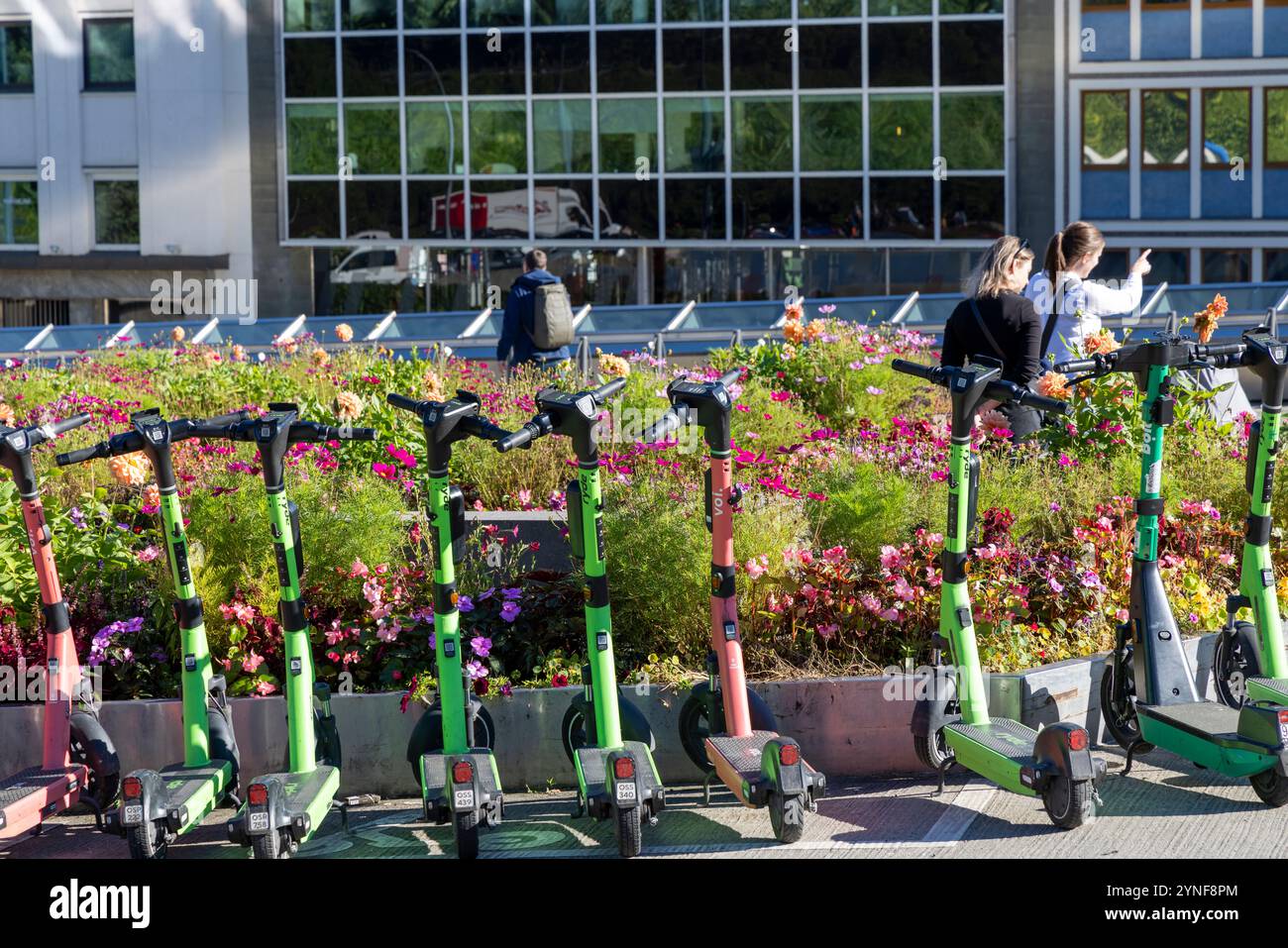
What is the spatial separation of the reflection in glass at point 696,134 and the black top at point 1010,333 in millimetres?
22885

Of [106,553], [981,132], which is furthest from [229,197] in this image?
[106,553]

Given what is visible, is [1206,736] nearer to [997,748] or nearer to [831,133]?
[997,748]

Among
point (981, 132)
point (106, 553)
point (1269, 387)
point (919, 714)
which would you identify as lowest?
point (919, 714)

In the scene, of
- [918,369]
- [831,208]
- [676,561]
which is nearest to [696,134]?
[831,208]

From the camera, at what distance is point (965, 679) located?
19.0 feet

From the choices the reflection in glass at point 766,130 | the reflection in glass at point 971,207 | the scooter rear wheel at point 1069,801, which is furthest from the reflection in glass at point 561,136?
the scooter rear wheel at point 1069,801

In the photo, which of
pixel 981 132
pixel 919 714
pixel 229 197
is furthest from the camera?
pixel 229 197

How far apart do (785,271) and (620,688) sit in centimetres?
2479

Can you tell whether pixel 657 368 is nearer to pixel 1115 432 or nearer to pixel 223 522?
pixel 1115 432

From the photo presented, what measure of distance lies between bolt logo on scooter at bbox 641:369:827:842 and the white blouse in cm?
320

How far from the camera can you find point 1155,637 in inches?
231

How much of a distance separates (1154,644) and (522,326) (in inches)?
263

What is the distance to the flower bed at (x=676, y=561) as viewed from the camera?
641 centimetres

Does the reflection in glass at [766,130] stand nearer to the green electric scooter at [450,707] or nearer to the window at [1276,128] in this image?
the window at [1276,128]
